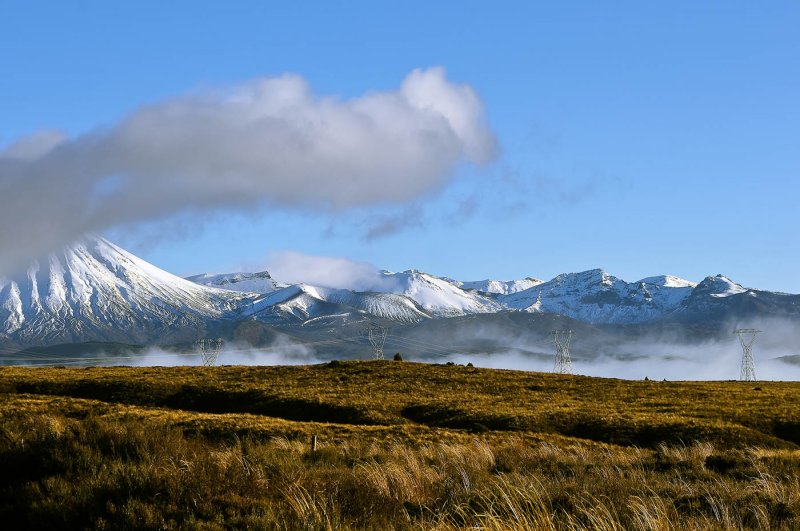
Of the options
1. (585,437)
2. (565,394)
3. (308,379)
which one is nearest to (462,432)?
(585,437)

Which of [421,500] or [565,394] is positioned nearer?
[421,500]

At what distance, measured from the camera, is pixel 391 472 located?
1661cm

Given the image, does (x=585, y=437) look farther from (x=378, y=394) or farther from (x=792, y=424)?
(x=378, y=394)

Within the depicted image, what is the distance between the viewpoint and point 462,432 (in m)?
43.8

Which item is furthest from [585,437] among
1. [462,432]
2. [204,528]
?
[204,528]

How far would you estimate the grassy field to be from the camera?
12.0 metres

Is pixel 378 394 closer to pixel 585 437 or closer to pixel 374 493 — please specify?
pixel 585 437

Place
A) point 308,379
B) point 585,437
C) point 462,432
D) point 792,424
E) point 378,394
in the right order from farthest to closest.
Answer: point 308,379, point 378,394, point 792,424, point 585,437, point 462,432

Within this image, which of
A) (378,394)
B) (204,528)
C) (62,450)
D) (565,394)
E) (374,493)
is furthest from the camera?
(565,394)

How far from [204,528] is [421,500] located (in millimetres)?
4368

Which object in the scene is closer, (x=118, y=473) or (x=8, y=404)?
(x=118, y=473)

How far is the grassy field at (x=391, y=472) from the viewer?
→ 12039 millimetres

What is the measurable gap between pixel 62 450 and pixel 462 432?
29.9 meters

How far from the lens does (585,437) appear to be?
47344 mm
